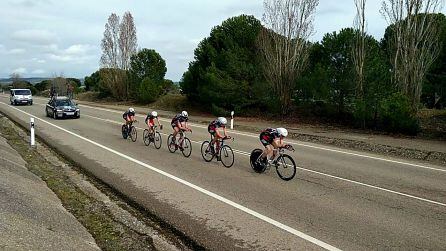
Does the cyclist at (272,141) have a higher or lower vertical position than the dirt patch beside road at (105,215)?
higher

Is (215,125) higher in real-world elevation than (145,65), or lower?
lower

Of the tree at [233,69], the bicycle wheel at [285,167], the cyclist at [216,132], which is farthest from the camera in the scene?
the tree at [233,69]

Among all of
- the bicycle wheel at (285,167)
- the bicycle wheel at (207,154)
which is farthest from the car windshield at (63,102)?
the bicycle wheel at (285,167)

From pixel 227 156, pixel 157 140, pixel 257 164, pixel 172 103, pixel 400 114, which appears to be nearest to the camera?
pixel 257 164

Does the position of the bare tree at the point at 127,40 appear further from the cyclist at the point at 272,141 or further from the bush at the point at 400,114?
the cyclist at the point at 272,141

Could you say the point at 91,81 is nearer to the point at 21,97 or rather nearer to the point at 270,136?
the point at 21,97

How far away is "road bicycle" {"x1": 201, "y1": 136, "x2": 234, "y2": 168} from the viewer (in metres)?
12.1

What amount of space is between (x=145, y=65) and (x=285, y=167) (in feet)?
147

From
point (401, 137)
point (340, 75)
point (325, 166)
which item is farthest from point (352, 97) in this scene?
point (325, 166)

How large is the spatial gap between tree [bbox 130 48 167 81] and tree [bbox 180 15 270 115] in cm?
1867

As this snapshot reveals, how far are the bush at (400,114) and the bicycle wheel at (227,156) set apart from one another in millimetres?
10950

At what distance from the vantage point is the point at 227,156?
12227mm

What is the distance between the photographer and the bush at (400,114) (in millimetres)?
19609

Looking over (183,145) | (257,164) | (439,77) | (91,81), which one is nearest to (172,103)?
(439,77)
